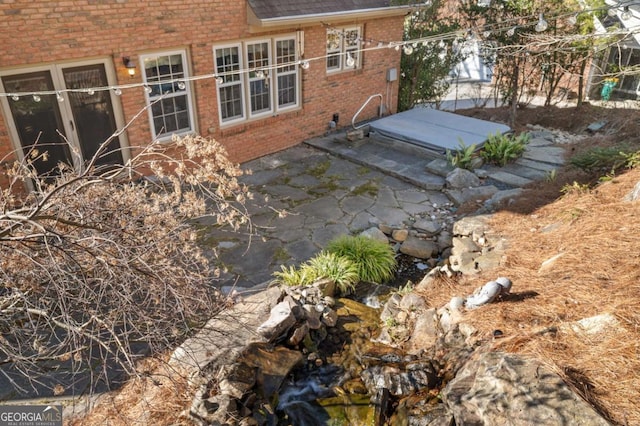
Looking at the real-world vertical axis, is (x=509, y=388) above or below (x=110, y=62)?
below

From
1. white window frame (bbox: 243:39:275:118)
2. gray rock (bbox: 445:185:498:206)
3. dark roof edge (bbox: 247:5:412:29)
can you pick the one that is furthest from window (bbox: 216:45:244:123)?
gray rock (bbox: 445:185:498:206)

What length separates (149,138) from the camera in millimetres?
8539

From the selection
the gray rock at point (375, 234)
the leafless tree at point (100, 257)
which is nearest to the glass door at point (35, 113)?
the leafless tree at point (100, 257)

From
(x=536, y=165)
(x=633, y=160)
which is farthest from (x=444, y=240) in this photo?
(x=536, y=165)

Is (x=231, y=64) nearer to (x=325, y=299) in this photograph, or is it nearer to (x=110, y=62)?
(x=110, y=62)

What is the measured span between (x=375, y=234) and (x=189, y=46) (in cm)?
492

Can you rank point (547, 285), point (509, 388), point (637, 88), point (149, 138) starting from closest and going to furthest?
1. point (509, 388)
2. point (547, 285)
3. point (149, 138)
4. point (637, 88)

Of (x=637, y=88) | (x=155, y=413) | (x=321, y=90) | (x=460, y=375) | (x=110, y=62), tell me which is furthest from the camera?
(x=637, y=88)

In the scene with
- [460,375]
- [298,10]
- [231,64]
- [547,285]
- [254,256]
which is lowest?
[254,256]

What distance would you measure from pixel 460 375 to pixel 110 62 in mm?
7158

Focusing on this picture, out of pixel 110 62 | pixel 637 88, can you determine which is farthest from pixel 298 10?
pixel 637 88

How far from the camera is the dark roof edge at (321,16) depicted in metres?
8.82

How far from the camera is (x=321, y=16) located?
968 cm

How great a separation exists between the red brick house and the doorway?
16mm
